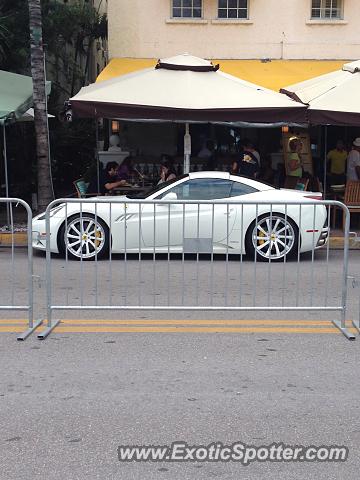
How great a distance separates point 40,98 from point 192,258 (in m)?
6.51

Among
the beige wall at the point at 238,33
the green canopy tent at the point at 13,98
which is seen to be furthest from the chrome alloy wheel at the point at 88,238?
the beige wall at the point at 238,33

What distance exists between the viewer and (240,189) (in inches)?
423

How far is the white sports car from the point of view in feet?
26.3

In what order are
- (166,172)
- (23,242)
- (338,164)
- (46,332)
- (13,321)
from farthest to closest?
(338,164), (166,172), (23,242), (13,321), (46,332)

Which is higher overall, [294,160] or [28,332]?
[294,160]

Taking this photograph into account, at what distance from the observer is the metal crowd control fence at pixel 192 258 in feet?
22.4

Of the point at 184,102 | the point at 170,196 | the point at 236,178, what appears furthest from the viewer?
the point at 184,102

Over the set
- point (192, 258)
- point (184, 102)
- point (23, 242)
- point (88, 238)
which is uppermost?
point (184, 102)

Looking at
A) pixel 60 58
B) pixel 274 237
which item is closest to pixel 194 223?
pixel 274 237

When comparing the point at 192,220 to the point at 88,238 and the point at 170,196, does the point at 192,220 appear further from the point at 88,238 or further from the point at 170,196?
the point at 170,196

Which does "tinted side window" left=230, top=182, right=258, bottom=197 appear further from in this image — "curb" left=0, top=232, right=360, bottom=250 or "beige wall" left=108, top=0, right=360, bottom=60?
"beige wall" left=108, top=0, right=360, bottom=60

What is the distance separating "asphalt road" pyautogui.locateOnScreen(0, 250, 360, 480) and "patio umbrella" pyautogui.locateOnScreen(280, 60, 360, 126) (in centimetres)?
600

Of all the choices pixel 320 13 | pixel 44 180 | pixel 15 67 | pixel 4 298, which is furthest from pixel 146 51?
pixel 4 298

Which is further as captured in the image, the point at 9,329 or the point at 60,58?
the point at 60,58
